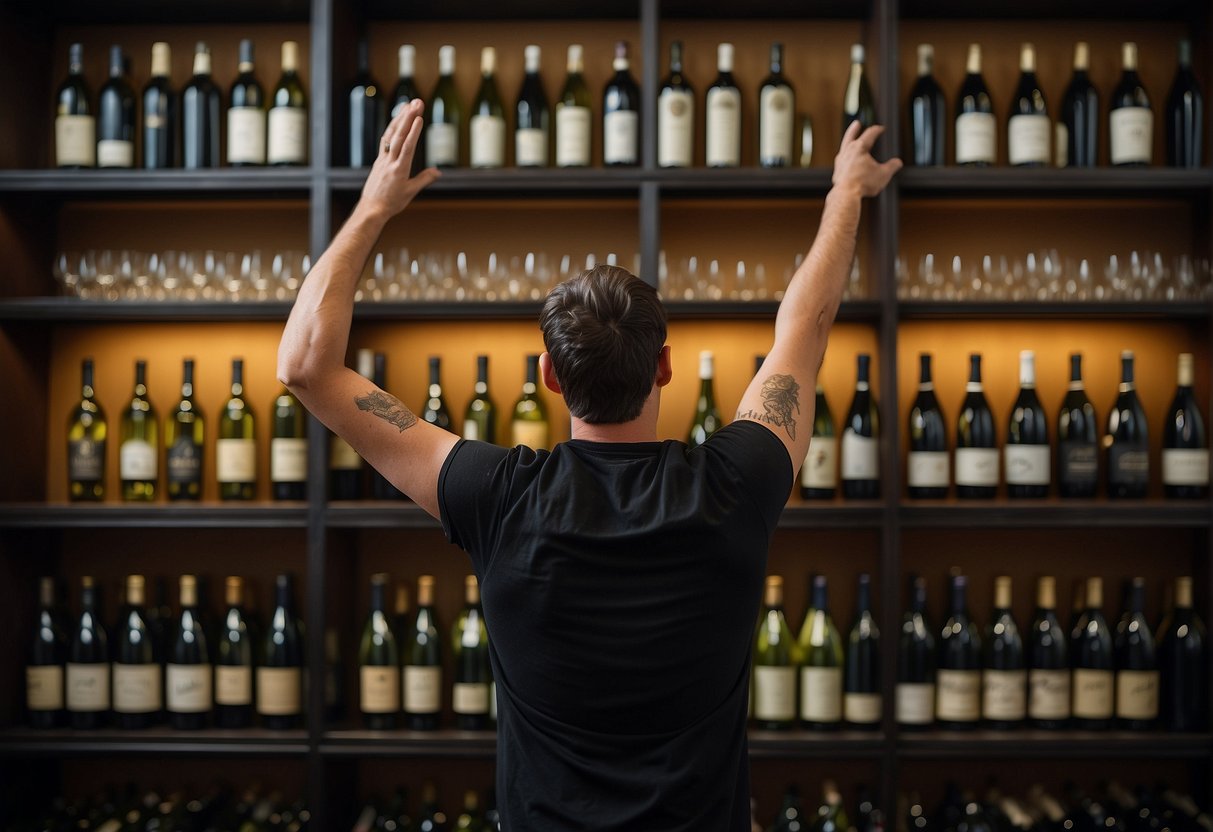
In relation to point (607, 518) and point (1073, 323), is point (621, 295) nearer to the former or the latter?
point (607, 518)

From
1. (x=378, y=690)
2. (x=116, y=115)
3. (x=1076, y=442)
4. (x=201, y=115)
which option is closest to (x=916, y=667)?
(x=1076, y=442)

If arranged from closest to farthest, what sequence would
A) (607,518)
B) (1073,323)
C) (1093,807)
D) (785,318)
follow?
(607,518) → (785,318) → (1093,807) → (1073,323)

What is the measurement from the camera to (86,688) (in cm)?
265

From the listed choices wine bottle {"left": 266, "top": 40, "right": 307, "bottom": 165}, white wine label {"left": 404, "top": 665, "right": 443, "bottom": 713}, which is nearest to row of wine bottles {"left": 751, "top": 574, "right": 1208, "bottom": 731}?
white wine label {"left": 404, "top": 665, "right": 443, "bottom": 713}

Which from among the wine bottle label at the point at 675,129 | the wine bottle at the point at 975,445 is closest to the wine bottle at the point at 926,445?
the wine bottle at the point at 975,445

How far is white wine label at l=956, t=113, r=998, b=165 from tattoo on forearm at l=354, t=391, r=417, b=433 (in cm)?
187

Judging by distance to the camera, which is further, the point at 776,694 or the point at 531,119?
the point at 531,119

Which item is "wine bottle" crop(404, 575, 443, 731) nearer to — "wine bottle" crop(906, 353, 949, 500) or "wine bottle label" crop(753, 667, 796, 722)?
"wine bottle label" crop(753, 667, 796, 722)

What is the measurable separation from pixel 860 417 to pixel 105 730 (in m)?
1.99

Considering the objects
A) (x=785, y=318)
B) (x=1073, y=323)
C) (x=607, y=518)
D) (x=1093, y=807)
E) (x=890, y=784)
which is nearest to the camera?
(x=607, y=518)

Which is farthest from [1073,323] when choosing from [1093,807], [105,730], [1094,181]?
[105,730]

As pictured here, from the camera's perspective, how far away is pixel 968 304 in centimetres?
257

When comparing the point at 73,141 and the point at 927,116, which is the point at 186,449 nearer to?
the point at 73,141

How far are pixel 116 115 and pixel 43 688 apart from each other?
1425 mm
